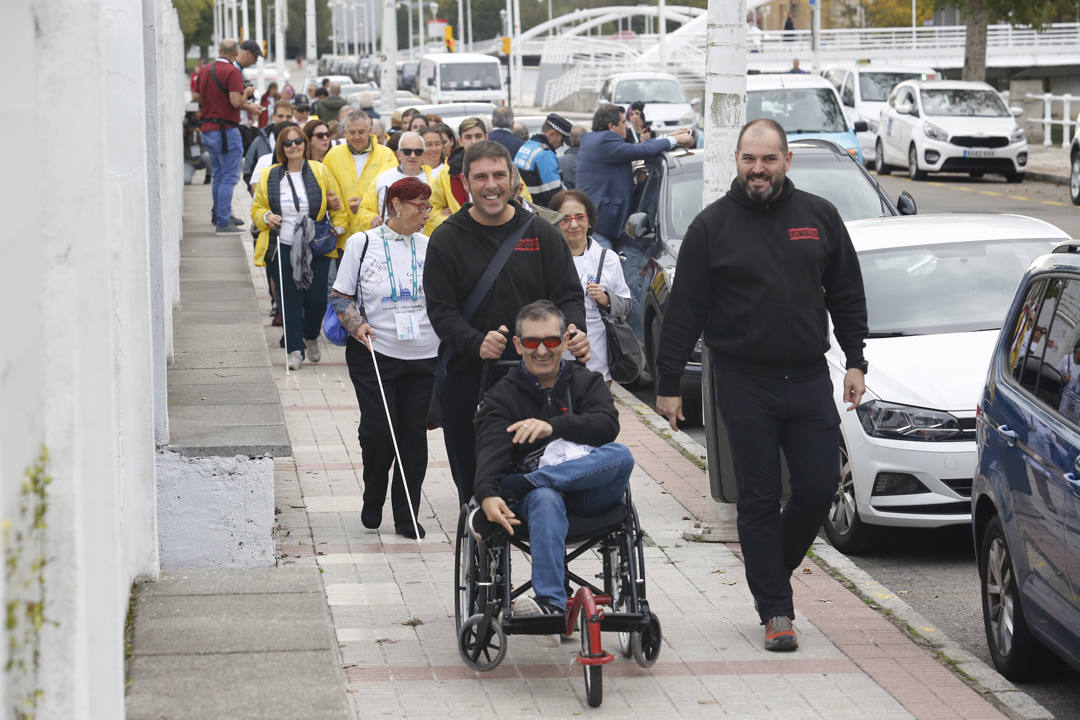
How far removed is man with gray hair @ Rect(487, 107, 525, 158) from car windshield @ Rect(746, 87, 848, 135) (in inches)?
321

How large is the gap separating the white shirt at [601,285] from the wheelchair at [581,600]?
271cm

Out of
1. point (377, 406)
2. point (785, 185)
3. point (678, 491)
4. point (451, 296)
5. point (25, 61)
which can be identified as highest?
point (25, 61)

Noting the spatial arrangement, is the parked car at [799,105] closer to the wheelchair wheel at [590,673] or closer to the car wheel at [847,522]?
the car wheel at [847,522]

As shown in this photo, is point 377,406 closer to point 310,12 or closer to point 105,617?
point 105,617

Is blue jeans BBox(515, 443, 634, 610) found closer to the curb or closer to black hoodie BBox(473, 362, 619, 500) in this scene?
black hoodie BBox(473, 362, 619, 500)

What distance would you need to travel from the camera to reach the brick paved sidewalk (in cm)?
603

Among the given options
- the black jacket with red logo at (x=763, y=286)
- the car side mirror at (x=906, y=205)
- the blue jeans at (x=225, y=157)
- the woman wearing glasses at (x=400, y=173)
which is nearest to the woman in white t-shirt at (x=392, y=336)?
the black jacket with red logo at (x=763, y=286)

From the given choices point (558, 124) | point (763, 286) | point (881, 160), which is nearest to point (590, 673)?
point (763, 286)

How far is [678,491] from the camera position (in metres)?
9.74

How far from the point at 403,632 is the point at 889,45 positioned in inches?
2945

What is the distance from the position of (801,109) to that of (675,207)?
12606mm

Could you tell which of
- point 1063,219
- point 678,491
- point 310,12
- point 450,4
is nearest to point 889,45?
point 310,12

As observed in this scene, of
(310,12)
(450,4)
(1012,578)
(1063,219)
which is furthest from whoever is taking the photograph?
(450,4)

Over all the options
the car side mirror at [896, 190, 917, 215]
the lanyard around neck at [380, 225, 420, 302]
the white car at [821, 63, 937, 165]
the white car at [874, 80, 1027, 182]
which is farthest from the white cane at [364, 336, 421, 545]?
the white car at [821, 63, 937, 165]
